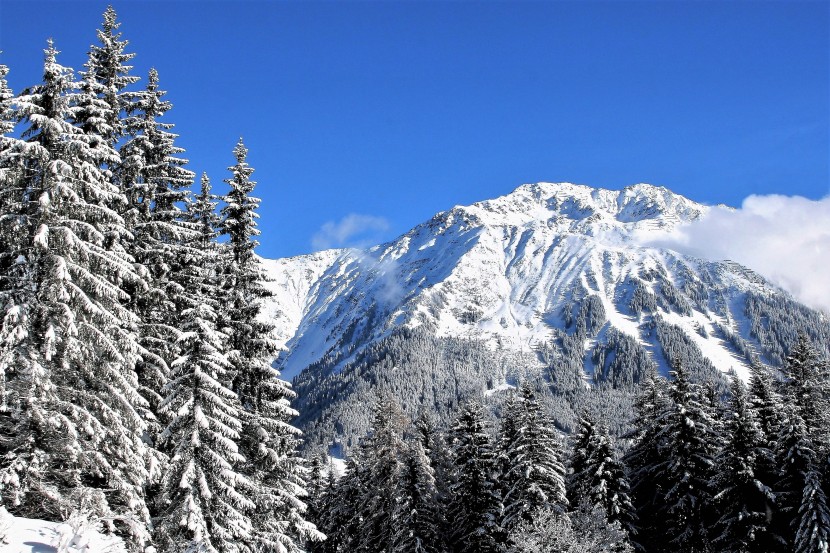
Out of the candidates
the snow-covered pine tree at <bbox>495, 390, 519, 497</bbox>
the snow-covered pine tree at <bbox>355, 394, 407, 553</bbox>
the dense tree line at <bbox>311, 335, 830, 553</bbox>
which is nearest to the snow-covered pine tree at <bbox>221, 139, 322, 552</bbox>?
the dense tree line at <bbox>311, 335, 830, 553</bbox>

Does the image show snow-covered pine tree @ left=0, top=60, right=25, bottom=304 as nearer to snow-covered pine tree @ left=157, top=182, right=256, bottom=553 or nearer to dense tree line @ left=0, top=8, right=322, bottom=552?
dense tree line @ left=0, top=8, right=322, bottom=552

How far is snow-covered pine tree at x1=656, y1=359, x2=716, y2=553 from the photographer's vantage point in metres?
37.7

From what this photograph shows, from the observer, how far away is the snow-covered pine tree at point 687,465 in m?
37.7

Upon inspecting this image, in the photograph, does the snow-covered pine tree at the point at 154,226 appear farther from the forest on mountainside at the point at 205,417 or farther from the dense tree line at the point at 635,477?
the dense tree line at the point at 635,477

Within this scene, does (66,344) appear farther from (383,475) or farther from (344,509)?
(344,509)

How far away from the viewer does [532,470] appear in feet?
133

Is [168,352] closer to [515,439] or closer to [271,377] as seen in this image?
[271,377]

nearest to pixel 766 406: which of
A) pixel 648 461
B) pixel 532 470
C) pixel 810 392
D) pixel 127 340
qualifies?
pixel 810 392

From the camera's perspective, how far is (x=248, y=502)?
22031 millimetres

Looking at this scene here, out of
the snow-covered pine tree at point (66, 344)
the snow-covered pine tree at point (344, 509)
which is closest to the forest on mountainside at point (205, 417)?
the snow-covered pine tree at point (66, 344)

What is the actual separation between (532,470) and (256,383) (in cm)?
2227

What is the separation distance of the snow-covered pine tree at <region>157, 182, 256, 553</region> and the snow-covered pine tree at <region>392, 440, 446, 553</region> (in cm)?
1994

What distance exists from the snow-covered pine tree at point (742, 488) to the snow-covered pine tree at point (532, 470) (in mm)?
9607

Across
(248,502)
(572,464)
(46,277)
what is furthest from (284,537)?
(572,464)
